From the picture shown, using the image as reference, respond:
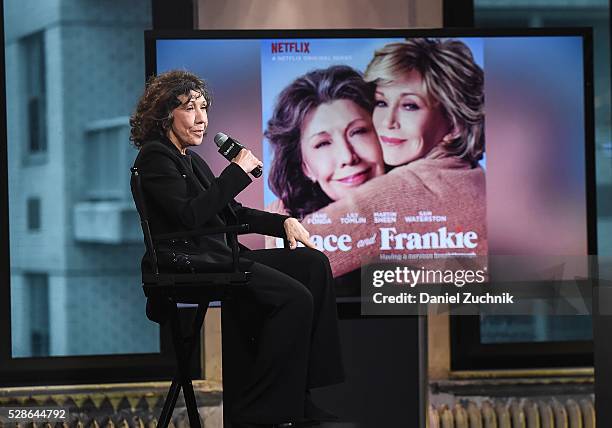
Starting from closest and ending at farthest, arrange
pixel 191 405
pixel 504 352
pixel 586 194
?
pixel 191 405
pixel 586 194
pixel 504 352

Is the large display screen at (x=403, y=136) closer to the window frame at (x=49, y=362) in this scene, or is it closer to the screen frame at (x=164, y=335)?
the screen frame at (x=164, y=335)

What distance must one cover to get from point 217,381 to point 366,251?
93 centimetres

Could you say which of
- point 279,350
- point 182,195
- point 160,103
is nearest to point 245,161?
point 182,195

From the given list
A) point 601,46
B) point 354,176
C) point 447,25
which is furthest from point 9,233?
point 601,46

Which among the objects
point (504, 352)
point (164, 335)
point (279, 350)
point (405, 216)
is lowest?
point (504, 352)

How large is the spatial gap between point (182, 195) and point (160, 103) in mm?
344

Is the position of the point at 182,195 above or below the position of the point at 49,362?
above

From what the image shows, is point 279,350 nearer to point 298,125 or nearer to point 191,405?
point 191,405

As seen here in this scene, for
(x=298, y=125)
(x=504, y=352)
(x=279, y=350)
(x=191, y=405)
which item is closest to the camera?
(x=279, y=350)

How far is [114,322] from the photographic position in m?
4.65

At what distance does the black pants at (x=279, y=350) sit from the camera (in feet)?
9.98

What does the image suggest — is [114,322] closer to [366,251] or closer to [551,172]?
[366,251]

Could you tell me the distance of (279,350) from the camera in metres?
3.05

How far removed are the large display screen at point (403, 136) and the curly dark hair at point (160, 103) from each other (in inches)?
35.9
